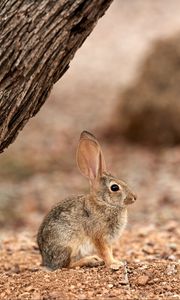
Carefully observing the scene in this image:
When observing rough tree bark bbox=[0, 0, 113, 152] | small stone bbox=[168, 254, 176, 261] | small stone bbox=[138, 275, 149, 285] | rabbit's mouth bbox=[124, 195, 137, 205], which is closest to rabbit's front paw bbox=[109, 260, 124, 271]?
small stone bbox=[138, 275, 149, 285]

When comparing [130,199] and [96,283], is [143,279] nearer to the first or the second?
[96,283]

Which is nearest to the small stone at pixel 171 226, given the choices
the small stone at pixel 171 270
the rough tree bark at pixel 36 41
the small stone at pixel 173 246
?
the small stone at pixel 173 246

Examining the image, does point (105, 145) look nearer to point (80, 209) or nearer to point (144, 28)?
point (80, 209)

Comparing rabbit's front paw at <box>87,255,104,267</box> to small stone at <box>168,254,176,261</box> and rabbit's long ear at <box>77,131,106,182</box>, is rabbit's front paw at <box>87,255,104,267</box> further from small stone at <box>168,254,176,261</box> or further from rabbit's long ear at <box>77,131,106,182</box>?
small stone at <box>168,254,176,261</box>

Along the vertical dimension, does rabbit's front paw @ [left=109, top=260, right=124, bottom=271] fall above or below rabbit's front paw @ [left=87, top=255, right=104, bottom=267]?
below

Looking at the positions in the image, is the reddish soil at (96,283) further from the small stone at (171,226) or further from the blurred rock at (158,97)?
the blurred rock at (158,97)

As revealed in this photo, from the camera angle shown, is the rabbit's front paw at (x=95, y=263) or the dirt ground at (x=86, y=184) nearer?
the dirt ground at (x=86, y=184)
